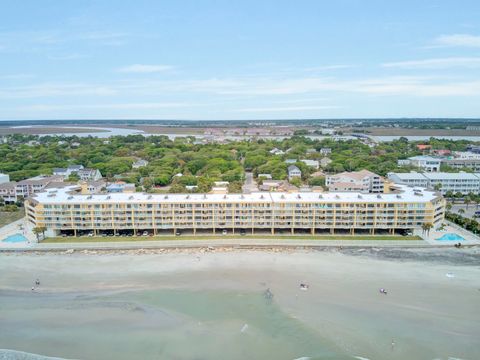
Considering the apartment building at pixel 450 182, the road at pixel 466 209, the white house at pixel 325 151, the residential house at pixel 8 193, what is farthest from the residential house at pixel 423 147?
the residential house at pixel 8 193

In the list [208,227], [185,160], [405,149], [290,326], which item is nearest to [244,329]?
[290,326]

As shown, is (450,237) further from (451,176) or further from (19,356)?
(19,356)

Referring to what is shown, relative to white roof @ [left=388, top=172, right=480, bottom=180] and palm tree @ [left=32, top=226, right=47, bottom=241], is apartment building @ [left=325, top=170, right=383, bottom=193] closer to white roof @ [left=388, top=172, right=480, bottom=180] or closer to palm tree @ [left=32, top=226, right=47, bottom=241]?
white roof @ [left=388, top=172, right=480, bottom=180]

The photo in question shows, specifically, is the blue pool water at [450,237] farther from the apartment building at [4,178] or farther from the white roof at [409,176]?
the apartment building at [4,178]

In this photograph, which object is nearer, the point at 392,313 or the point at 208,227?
the point at 392,313

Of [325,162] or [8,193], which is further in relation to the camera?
[325,162]

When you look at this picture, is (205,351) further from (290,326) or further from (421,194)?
(421,194)

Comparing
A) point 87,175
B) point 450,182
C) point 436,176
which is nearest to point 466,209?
point 450,182
